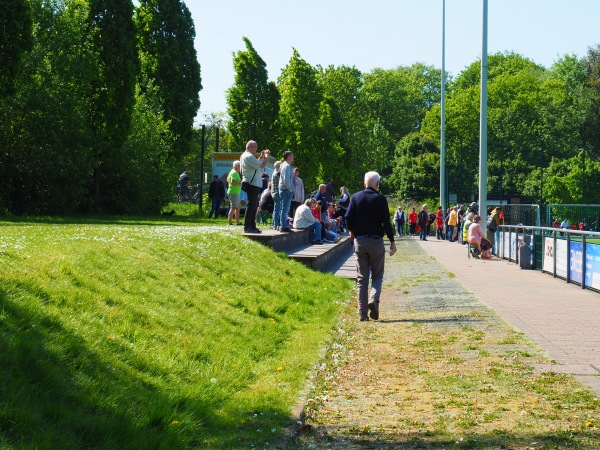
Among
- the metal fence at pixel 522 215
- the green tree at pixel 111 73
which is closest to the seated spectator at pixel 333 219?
the metal fence at pixel 522 215

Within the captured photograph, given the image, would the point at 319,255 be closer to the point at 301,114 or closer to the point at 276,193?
the point at 276,193

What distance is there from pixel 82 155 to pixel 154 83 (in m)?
20.0

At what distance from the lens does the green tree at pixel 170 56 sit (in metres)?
51.9

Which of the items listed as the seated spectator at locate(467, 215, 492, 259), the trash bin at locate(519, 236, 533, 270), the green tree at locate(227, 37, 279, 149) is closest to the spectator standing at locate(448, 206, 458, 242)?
the green tree at locate(227, 37, 279, 149)

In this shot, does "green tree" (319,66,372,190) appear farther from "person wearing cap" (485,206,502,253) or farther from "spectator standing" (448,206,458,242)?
"person wearing cap" (485,206,502,253)

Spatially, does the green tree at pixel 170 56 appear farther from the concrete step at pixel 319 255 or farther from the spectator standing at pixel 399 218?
the concrete step at pixel 319 255

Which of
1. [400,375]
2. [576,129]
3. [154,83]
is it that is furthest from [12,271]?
[576,129]

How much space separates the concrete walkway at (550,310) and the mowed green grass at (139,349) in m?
2.42

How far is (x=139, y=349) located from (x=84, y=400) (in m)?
1.63

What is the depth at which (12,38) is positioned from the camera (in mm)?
26938

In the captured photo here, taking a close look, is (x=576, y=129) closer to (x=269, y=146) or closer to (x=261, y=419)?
(x=269, y=146)

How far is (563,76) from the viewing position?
107 m

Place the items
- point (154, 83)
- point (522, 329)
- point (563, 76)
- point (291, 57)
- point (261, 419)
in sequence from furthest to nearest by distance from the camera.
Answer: point (563, 76), point (291, 57), point (154, 83), point (522, 329), point (261, 419)

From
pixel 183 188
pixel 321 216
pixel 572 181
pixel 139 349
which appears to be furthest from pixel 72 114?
pixel 572 181
